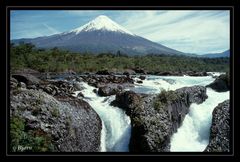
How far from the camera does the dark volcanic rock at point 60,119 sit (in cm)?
584

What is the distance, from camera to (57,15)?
5.77 meters

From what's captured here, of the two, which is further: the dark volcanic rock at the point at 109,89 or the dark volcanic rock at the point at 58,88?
the dark volcanic rock at the point at 109,89

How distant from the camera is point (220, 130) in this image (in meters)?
6.81

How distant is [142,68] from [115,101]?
491 cm

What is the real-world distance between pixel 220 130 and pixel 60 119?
3047mm

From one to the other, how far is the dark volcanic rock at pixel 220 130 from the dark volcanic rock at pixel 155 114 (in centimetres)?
72

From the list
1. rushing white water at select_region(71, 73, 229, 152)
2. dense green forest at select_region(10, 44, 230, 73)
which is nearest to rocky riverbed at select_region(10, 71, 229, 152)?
rushing white water at select_region(71, 73, 229, 152)

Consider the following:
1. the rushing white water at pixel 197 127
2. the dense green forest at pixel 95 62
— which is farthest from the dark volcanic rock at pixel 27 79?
the rushing white water at pixel 197 127

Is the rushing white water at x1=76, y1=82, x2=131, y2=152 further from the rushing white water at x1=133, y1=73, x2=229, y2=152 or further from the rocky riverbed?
the rushing white water at x1=133, y1=73, x2=229, y2=152

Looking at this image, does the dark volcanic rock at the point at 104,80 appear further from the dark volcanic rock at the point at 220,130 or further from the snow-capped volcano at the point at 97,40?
the dark volcanic rock at the point at 220,130

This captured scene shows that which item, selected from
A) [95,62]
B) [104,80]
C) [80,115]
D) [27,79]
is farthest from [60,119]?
[95,62]

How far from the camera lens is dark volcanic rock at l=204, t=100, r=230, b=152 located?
20.7 ft
